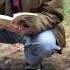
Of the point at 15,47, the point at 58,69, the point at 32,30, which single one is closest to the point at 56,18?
the point at 32,30

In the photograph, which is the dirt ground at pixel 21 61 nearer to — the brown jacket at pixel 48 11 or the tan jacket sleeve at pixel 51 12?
the brown jacket at pixel 48 11

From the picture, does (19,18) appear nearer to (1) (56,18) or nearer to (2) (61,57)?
(1) (56,18)

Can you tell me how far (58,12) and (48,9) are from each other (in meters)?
0.10

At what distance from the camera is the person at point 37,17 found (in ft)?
10.1

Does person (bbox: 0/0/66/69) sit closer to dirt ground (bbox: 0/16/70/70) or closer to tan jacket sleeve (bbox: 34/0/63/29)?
tan jacket sleeve (bbox: 34/0/63/29)

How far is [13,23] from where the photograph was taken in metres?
3.01

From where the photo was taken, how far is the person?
3092 mm

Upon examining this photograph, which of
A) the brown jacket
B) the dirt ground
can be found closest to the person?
the brown jacket

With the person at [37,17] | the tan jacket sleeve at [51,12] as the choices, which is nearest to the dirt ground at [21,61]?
the person at [37,17]

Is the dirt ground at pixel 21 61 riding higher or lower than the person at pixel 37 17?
lower

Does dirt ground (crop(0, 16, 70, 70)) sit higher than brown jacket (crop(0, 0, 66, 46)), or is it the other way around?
brown jacket (crop(0, 0, 66, 46))

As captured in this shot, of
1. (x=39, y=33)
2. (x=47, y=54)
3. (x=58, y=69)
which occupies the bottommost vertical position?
(x=58, y=69)

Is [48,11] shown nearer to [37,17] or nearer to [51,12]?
[51,12]

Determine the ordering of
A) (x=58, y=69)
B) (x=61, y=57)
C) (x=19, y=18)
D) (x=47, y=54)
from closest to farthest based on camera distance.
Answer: (x=19, y=18) < (x=47, y=54) < (x=58, y=69) < (x=61, y=57)
